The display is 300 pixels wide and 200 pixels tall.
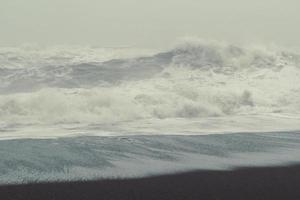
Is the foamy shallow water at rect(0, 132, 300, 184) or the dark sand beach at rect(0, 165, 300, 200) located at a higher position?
the foamy shallow water at rect(0, 132, 300, 184)

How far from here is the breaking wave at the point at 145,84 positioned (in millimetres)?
16031

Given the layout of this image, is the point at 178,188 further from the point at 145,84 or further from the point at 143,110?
the point at 145,84

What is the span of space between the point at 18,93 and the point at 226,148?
8997 millimetres

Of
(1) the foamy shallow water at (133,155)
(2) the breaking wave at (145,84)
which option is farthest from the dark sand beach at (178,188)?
(2) the breaking wave at (145,84)

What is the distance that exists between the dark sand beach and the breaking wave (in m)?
7.09

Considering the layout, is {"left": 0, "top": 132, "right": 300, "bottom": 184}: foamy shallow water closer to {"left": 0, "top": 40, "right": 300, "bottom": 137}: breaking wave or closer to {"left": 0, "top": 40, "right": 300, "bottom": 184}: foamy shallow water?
{"left": 0, "top": 40, "right": 300, "bottom": 184}: foamy shallow water

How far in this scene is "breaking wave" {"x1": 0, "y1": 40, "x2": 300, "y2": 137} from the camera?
52.6ft

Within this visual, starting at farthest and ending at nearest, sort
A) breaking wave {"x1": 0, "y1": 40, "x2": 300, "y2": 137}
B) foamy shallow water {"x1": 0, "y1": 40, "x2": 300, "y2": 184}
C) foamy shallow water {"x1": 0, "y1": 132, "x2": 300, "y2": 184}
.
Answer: breaking wave {"x1": 0, "y1": 40, "x2": 300, "y2": 137} < foamy shallow water {"x1": 0, "y1": 40, "x2": 300, "y2": 184} < foamy shallow water {"x1": 0, "y1": 132, "x2": 300, "y2": 184}

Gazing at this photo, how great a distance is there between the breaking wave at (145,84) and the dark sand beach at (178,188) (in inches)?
279

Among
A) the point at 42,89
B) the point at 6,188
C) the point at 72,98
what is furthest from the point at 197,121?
the point at 6,188

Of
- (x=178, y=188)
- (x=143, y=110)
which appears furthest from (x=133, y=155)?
(x=143, y=110)

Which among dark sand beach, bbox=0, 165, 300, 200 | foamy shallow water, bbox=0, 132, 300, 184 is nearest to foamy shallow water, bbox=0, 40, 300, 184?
foamy shallow water, bbox=0, 132, 300, 184

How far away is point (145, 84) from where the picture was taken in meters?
19.2

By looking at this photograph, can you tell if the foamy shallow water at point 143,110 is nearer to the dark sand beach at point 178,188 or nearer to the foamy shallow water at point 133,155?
the foamy shallow water at point 133,155
